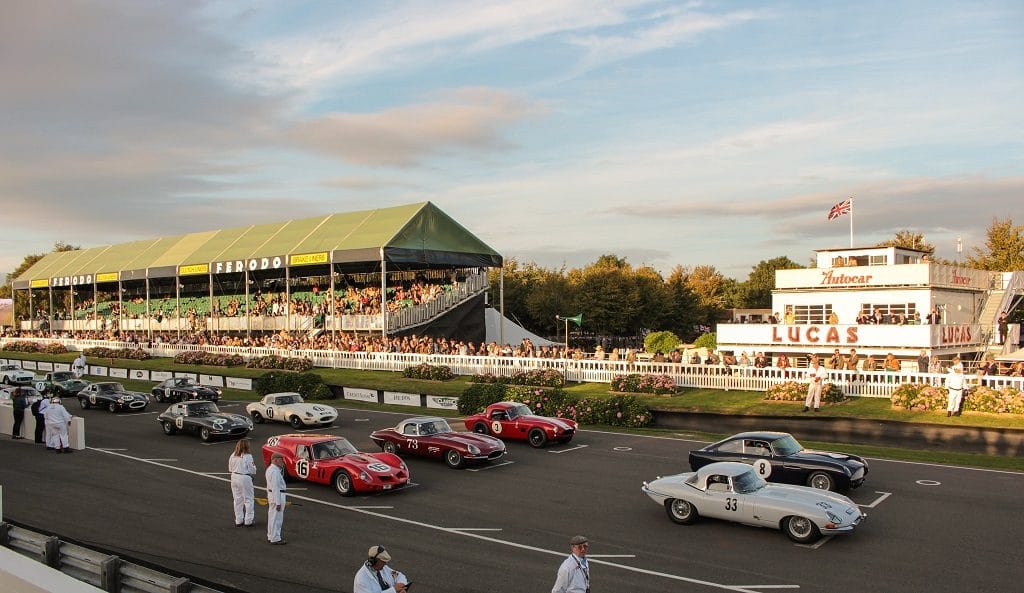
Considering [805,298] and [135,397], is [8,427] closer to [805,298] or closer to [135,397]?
[135,397]

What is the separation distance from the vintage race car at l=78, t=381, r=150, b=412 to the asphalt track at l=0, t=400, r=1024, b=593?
10.7 metres

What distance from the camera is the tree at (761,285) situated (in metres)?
113

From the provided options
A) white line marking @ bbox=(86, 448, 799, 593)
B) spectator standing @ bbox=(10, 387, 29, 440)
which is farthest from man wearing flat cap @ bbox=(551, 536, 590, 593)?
spectator standing @ bbox=(10, 387, 29, 440)

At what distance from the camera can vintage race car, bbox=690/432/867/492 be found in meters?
17.1

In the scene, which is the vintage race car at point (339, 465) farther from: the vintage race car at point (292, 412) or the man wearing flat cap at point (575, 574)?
the man wearing flat cap at point (575, 574)

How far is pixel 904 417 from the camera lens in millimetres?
24891

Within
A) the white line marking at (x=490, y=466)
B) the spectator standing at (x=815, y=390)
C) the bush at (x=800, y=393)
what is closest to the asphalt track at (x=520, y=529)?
the white line marking at (x=490, y=466)

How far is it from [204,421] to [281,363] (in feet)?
70.5

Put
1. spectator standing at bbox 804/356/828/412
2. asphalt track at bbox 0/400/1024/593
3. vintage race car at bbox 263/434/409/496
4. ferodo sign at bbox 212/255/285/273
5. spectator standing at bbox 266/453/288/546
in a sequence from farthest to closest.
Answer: ferodo sign at bbox 212/255/285/273 → spectator standing at bbox 804/356/828/412 → vintage race car at bbox 263/434/409/496 → spectator standing at bbox 266/453/288/546 → asphalt track at bbox 0/400/1024/593

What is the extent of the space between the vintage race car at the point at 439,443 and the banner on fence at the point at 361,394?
13.9 meters

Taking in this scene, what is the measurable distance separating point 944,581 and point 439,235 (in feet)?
139

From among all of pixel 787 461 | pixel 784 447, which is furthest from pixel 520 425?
pixel 787 461

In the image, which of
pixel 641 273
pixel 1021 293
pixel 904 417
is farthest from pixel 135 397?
pixel 641 273

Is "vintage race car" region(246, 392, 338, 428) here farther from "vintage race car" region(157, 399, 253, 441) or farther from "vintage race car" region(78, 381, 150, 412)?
"vintage race car" region(78, 381, 150, 412)
